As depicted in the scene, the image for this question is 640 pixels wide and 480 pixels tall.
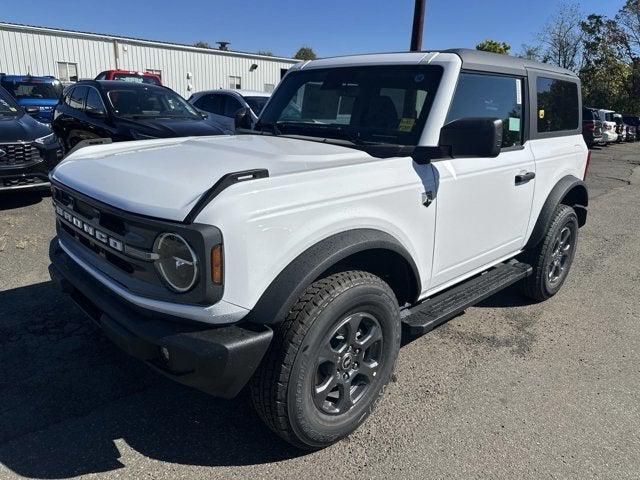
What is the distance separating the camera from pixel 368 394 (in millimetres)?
2719

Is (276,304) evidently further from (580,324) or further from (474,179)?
(580,324)

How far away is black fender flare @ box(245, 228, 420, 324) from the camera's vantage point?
2139 mm

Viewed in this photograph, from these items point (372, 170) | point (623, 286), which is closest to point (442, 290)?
point (372, 170)

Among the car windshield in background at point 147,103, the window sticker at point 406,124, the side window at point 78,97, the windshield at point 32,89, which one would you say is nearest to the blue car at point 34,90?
the windshield at point 32,89

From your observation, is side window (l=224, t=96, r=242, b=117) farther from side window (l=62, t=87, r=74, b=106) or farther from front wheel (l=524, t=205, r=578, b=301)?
front wheel (l=524, t=205, r=578, b=301)

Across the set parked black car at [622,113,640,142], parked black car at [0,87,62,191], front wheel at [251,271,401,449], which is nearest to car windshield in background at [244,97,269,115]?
parked black car at [0,87,62,191]

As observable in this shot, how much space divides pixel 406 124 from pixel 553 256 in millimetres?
2159

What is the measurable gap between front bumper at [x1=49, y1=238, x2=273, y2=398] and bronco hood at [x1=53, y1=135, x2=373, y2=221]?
47cm

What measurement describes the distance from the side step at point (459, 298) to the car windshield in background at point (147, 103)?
20.9 ft

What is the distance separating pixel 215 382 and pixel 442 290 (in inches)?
70.7

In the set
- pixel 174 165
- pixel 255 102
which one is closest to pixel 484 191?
pixel 174 165

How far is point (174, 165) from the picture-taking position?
2551mm

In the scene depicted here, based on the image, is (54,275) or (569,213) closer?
(54,275)

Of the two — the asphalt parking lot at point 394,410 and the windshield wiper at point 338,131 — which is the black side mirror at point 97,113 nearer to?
the asphalt parking lot at point 394,410
